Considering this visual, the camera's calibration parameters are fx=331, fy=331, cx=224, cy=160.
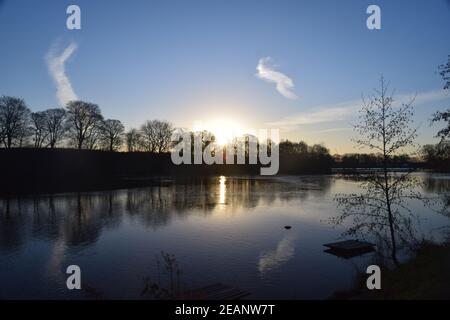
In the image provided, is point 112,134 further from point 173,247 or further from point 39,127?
point 173,247

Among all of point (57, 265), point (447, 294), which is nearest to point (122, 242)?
point (57, 265)

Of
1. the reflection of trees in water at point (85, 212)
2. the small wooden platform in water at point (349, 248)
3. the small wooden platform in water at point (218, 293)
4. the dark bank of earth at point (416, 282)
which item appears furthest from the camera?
the reflection of trees in water at point (85, 212)

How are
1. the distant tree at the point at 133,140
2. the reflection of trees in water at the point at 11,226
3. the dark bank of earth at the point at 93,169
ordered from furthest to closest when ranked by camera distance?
the distant tree at the point at 133,140 < the dark bank of earth at the point at 93,169 < the reflection of trees in water at the point at 11,226

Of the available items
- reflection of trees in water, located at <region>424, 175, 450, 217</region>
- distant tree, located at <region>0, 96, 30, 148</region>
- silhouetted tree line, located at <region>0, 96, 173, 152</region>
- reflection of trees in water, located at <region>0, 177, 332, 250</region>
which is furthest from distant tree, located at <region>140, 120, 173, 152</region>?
reflection of trees in water, located at <region>424, 175, 450, 217</region>

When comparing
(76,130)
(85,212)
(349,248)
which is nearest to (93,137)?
(76,130)

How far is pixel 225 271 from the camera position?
49.4 ft

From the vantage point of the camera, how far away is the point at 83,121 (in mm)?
76875

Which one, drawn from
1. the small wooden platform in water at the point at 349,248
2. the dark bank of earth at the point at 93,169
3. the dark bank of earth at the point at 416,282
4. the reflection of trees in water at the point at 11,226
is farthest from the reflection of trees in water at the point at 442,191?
the dark bank of earth at the point at 93,169

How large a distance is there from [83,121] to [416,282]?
77.6m

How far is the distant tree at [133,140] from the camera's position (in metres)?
97.4

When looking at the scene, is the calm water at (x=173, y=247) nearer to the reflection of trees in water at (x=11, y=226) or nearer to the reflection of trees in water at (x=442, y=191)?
the reflection of trees in water at (x=11, y=226)

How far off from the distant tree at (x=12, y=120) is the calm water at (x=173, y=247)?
34.2 metres
